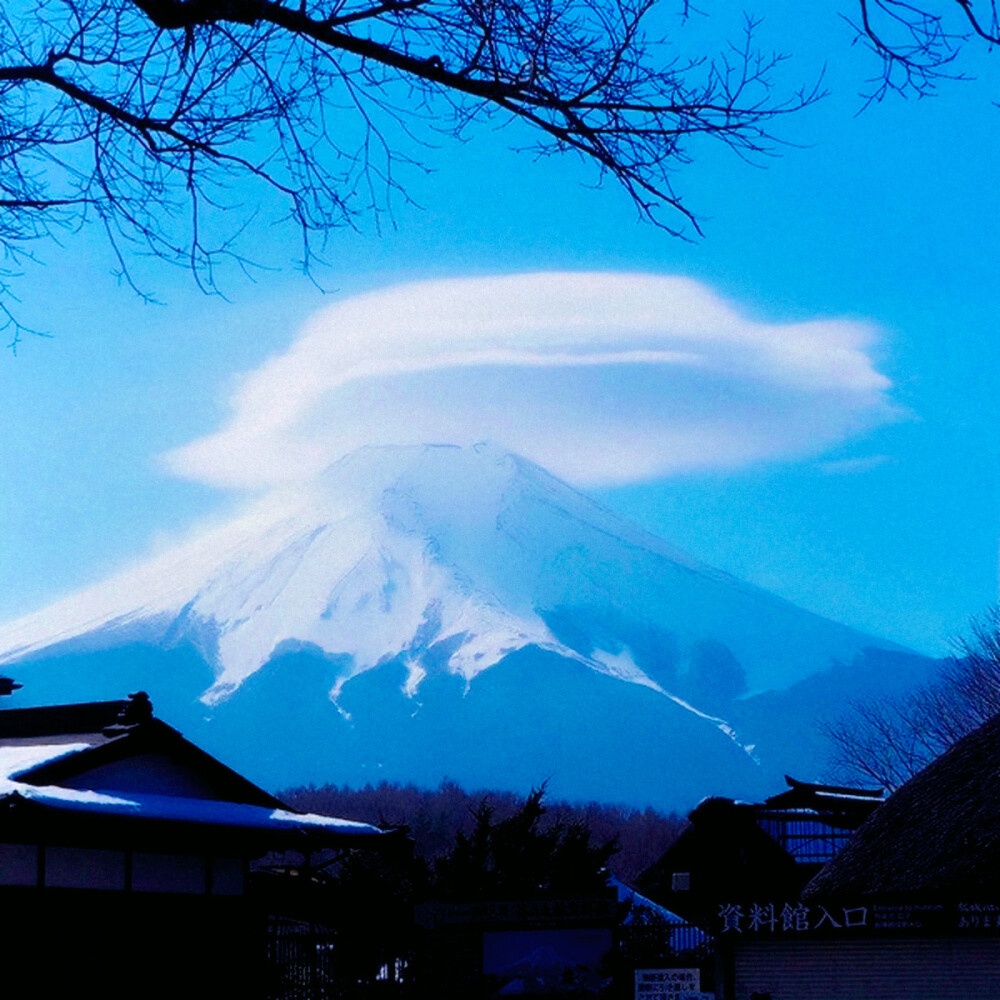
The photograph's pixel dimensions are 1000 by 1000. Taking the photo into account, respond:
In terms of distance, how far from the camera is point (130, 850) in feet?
64.0

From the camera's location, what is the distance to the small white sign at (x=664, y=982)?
52.3 feet

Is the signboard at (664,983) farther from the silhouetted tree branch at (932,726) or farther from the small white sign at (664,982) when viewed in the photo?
Result: the silhouetted tree branch at (932,726)

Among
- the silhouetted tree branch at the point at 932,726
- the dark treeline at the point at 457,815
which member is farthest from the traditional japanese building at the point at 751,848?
the dark treeline at the point at 457,815

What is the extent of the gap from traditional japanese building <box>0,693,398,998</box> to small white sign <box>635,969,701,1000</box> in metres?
5.90

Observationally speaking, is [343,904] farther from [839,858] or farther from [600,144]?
[600,144]

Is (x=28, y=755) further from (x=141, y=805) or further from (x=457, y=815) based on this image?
(x=457, y=815)

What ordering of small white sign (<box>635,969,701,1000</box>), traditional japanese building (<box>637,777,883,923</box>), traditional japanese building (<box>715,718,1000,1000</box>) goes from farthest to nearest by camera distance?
traditional japanese building (<box>637,777,883,923</box>)
traditional japanese building (<box>715,718,1000,1000</box>)
small white sign (<box>635,969,701,1000</box>)

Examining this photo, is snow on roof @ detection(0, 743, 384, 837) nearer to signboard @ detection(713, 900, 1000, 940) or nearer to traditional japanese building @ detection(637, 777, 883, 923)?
signboard @ detection(713, 900, 1000, 940)

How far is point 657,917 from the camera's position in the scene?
75.0ft

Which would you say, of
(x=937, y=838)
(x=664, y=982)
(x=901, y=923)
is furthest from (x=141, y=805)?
(x=937, y=838)

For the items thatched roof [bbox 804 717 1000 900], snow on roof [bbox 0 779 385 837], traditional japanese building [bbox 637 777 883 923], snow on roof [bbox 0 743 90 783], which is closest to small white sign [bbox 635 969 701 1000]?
thatched roof [bbox 804 717 1000 900]

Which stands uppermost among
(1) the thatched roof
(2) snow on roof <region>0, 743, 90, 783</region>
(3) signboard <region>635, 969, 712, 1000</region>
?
(2) snow on roof <region>0, 743, 90, 783</region>

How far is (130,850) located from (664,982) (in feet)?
22.6

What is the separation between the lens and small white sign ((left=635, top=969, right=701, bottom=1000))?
15953 millimetres
